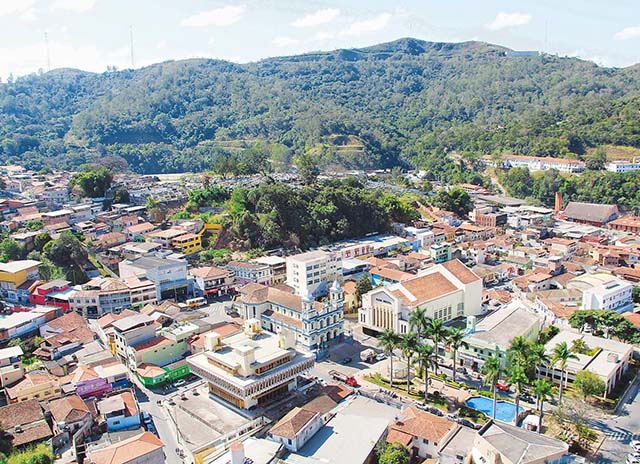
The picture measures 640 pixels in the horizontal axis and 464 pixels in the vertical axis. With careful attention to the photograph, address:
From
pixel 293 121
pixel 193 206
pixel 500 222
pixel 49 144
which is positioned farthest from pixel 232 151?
pixel 500 222

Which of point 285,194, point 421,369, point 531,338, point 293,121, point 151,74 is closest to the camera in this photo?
point 421,369

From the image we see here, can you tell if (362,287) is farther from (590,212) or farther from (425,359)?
(590,212)

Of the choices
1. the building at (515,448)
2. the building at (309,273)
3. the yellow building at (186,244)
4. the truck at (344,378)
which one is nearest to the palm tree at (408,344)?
the truck at (344,378)

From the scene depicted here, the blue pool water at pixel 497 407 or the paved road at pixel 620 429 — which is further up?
the blue pool water at pixel 497 407

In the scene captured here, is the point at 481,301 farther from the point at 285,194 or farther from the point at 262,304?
the point at 285,194

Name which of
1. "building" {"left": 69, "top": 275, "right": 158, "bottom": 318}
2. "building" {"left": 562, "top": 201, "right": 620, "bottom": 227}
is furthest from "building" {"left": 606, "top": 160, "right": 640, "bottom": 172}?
"building" {"left": 69, "top": 275, "right": 158, "bottom": 318}

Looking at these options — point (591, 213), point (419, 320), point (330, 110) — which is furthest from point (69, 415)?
point (330, 110)

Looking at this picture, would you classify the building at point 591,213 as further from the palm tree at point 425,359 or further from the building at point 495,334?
the palm tree at point 425,359
